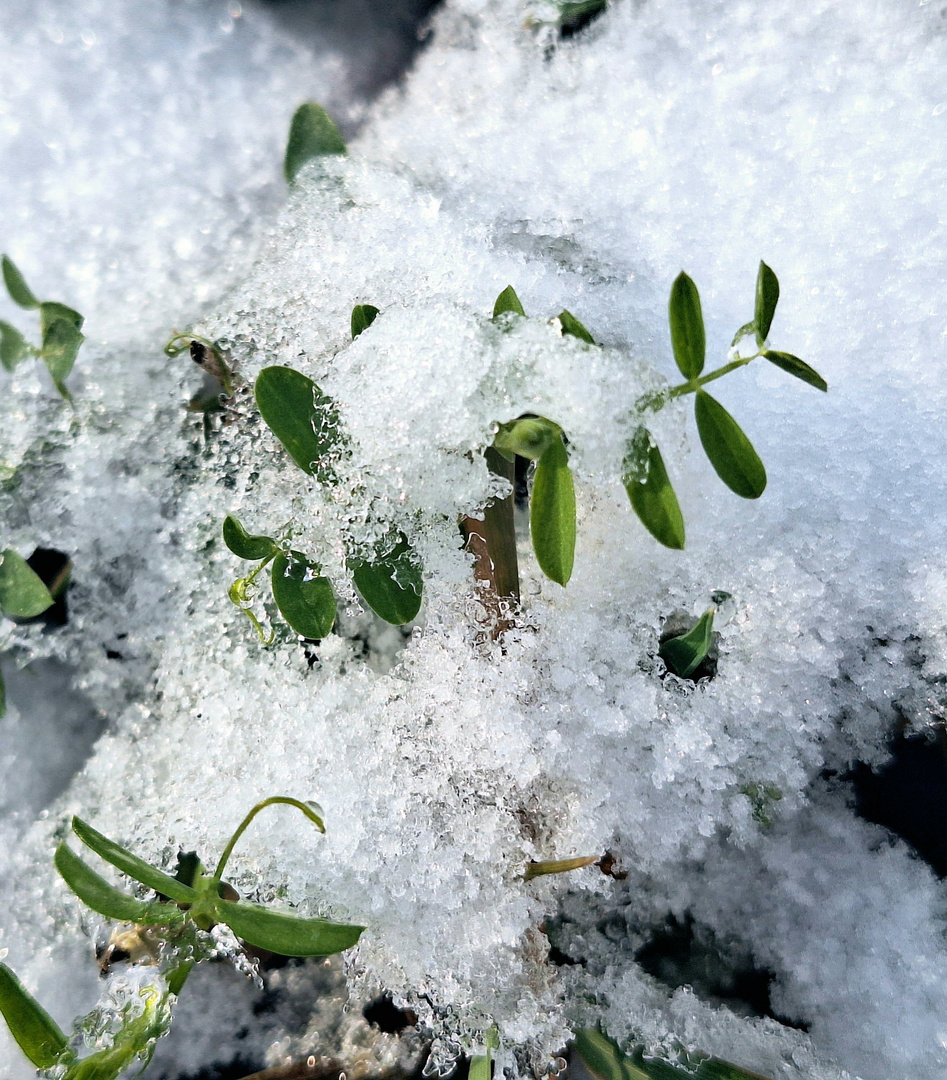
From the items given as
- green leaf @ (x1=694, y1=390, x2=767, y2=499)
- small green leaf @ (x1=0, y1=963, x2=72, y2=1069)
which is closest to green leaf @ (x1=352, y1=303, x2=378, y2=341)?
green leaf @ (x1=694, y1=390, x2=767, y2=499)

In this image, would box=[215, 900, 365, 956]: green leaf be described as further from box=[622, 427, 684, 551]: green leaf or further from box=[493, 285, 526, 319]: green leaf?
box=[493, 285, 526, 319]: green leaf

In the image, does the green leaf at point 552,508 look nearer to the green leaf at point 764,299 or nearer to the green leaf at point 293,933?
the green leaf at point 764,299

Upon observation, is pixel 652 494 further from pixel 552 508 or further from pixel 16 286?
pixel 16 286

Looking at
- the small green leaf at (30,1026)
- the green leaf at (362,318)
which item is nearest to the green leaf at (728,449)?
the green leaf at (362,318)

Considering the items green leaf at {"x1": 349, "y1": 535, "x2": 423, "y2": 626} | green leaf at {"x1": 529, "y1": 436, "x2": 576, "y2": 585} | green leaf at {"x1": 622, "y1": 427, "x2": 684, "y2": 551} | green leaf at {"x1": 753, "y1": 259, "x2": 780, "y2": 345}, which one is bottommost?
green leaf at {"x1": 349, "y1": 535, "x2": 423, "y2": 626}

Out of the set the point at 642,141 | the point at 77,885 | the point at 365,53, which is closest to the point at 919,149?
the point at 642,141

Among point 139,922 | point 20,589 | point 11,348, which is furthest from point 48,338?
point 139,922
